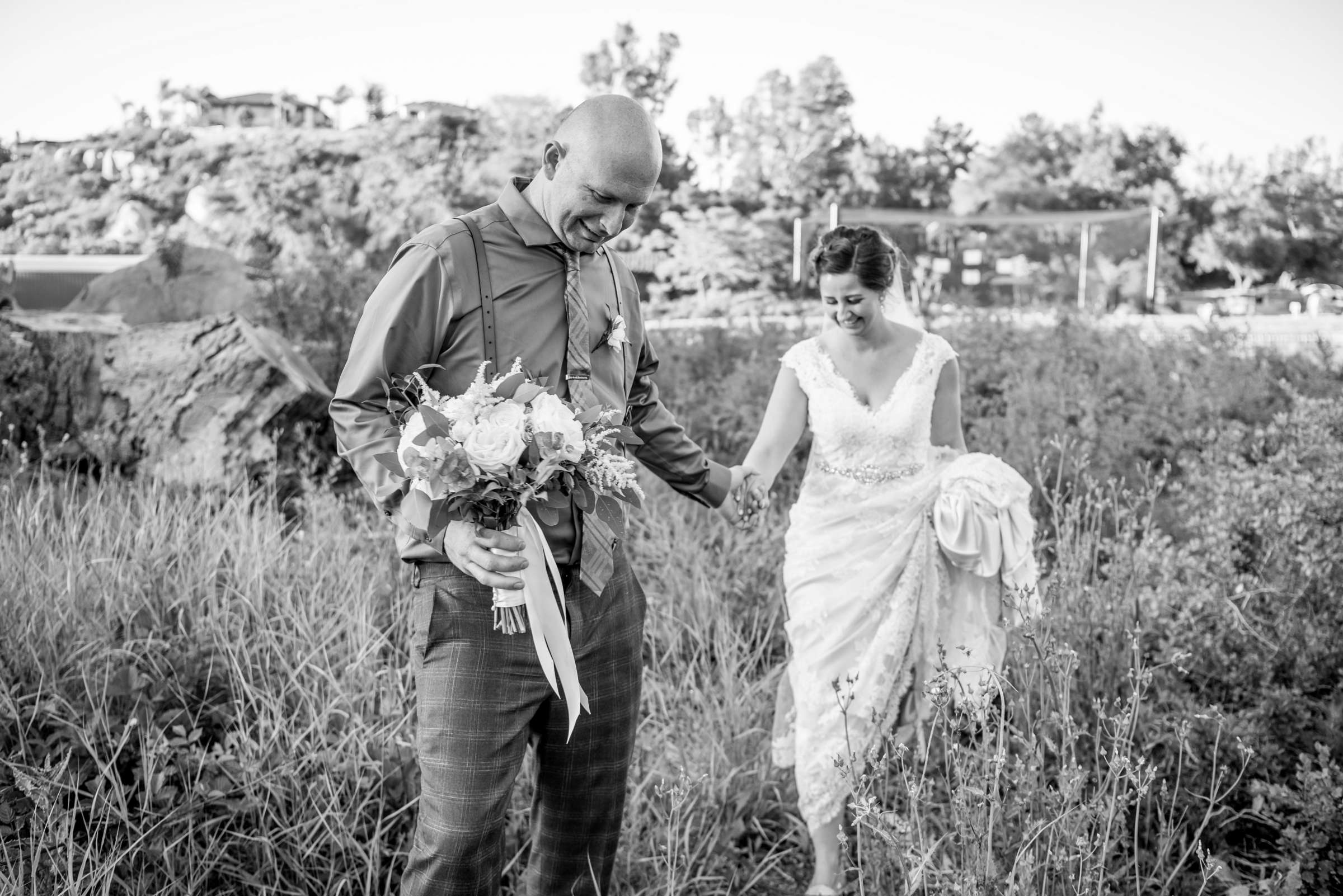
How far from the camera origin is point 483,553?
7.37ft

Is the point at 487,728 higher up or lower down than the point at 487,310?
lower down

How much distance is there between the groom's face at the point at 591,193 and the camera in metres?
2.52

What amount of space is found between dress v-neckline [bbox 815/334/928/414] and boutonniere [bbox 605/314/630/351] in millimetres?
1382

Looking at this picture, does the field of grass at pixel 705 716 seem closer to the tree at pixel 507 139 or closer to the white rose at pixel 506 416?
the white rose at pixel 506 416

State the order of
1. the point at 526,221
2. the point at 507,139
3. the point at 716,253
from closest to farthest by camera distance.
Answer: the point at 526,221 < the point at 716,253 < the point at 507,139

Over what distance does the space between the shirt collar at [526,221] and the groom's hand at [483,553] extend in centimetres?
75

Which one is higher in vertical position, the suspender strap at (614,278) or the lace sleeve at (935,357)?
the suspender strap at (614,278)

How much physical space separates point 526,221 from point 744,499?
4.19 feet

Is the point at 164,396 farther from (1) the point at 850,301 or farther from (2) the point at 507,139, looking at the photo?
(2) the point at 507,139

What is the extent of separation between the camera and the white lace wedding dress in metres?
3.69

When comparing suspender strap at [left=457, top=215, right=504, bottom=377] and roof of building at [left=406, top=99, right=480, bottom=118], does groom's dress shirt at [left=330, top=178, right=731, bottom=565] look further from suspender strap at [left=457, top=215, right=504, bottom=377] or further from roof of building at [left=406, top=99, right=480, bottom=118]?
roof of building at [left=406, top=99, right=480, bottom=118]

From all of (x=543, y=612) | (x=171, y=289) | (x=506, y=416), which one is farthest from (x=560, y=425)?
(x=171, y=289)

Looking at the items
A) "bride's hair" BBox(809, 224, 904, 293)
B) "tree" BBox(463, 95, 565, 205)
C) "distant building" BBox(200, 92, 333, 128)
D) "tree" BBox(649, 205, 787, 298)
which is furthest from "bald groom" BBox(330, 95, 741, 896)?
"distant building" BBox(200, 92, 333, 128)

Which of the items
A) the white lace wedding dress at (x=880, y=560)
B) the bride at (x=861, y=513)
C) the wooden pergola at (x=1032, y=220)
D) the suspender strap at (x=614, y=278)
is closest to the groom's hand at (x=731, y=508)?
the bride at (x=861, y=513)
